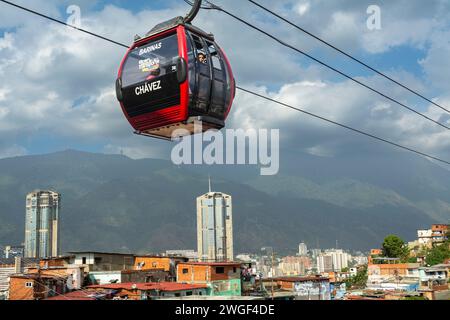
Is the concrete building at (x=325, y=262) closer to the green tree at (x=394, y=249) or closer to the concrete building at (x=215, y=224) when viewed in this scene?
the concrete building at (x=215, y=224)

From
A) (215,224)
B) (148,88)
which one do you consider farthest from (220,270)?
(215,224)

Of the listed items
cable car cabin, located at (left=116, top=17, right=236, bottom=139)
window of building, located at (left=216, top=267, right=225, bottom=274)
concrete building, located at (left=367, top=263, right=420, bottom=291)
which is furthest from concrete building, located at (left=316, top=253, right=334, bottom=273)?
cable car cabin, located at (left=116, top=17, right=236, bottom=139)

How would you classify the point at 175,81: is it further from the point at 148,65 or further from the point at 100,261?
the point at 100,261

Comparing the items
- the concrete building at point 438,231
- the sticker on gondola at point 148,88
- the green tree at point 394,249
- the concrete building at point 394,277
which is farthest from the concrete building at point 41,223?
the sticker on gondola at point 148,88

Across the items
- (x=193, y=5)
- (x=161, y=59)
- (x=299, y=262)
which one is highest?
(x=193, y=5)

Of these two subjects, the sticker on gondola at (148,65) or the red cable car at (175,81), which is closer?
the red cable car at (175,81)
